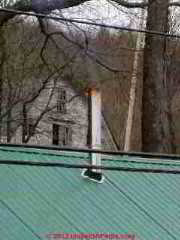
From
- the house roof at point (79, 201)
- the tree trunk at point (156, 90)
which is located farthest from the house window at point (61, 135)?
the house roof at point (79, 201)

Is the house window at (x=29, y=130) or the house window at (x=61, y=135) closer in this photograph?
the house window at (x=29, y=130)

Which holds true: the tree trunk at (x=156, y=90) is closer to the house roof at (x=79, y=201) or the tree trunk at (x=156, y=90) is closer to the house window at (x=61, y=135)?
the house roof at (x=79, y=201)

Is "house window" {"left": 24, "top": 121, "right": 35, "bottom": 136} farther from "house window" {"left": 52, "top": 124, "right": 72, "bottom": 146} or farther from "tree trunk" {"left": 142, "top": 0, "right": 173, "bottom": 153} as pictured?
"tree trunk" {"left": 142, "top": 0, "right": 173, "bottom": 153}

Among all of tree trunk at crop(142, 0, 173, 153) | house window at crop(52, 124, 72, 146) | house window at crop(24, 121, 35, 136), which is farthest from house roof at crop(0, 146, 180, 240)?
house window at crop(52, 124, 72, 146)

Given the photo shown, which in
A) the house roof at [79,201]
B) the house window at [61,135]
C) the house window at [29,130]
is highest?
the house roof at [79,201]

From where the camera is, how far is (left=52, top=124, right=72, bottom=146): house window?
23.7 m

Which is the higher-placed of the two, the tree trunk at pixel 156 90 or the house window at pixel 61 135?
the tree trunk at pixel 156 90

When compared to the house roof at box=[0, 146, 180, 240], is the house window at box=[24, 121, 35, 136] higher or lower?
lower

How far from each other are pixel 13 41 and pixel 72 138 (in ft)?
33.3

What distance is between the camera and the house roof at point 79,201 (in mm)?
5090

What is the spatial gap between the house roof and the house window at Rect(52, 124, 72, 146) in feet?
56.9

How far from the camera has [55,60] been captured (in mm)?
15922

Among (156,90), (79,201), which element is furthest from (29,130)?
(79,201)

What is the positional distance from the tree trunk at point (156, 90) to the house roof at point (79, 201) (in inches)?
239
